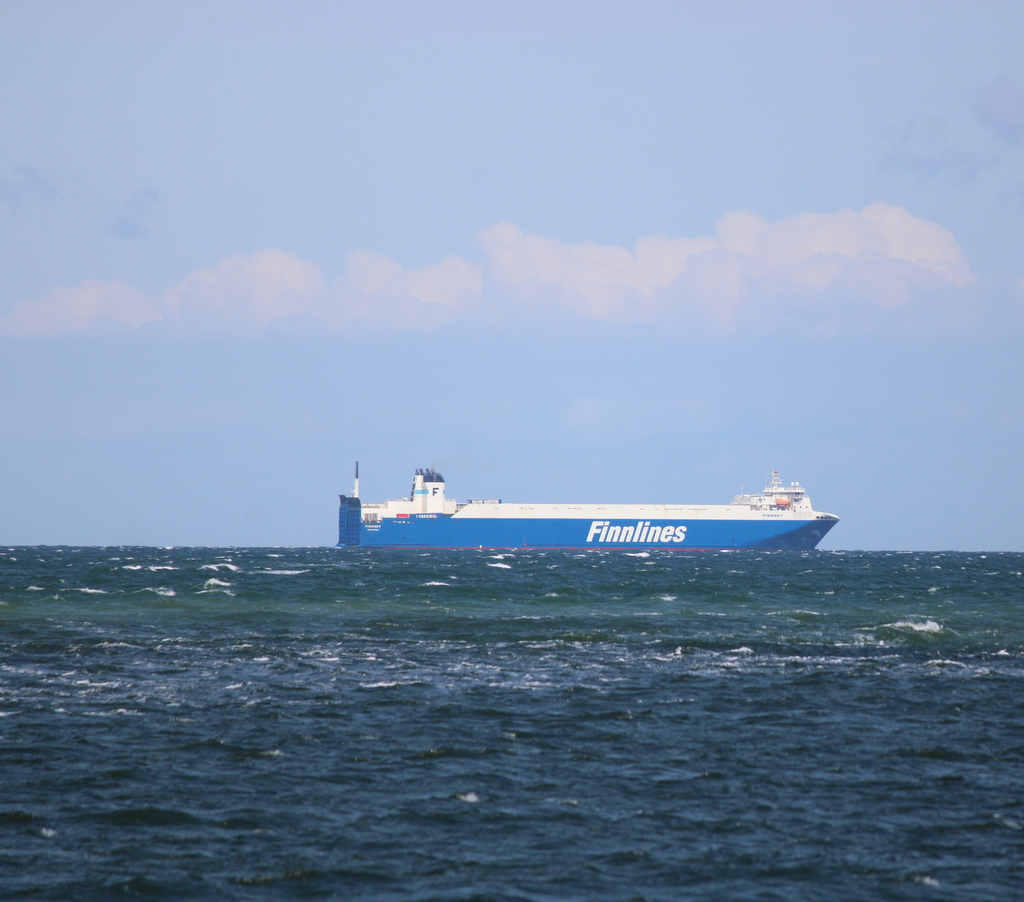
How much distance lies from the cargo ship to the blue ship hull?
142 mm

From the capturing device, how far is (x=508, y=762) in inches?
768

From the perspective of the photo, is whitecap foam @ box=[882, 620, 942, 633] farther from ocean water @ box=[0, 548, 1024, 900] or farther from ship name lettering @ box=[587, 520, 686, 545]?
ship name lettering @ box=[587, 520, 686, 545]

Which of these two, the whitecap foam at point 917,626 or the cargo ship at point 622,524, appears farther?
the cargo ship at point 622,524

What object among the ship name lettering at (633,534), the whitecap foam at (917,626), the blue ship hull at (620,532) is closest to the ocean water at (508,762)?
the whitecap foam at (917,626)

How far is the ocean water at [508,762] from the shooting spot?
13.5 metres

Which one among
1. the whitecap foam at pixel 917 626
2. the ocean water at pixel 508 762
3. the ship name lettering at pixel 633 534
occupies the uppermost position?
the ship name lettering at pixel 633 534

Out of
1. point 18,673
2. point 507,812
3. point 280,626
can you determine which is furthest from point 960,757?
point 280,626

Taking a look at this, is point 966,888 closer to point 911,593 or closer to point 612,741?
point 612,741

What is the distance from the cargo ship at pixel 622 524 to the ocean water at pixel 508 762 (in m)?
103

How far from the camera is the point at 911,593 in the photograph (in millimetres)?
67875

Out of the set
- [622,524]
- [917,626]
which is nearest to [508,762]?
[917,626]

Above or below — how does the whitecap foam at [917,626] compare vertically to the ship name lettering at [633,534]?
below

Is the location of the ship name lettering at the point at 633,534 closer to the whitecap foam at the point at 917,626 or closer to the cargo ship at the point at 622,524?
the cargo ship at the point at 622,524

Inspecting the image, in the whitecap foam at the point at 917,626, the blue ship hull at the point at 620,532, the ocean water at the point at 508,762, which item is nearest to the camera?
the ocean water at the point at 508,762
